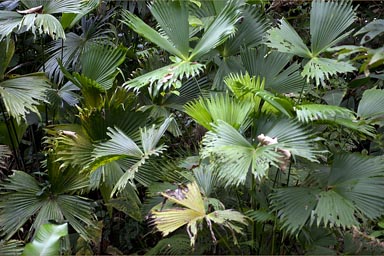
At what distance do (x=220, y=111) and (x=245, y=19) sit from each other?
25.1 inches

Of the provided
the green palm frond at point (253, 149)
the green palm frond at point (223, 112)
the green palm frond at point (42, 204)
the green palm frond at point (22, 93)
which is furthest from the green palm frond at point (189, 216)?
the green palm frond at point (22, 93)

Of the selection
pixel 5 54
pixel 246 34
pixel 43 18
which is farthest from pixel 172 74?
pixel 5 54

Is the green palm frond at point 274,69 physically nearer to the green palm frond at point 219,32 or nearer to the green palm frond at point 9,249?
the green palm frond at point 219,32

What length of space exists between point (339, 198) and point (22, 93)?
1279 millimetres

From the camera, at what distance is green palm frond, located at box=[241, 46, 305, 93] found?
1.97 meters

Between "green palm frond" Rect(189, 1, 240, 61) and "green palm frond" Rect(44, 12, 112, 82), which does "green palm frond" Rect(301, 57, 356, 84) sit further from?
"green palm frond" Rect(44, 12, 112, 82)

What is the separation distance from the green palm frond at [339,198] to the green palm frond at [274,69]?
0.39 m

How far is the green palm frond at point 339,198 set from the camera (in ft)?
5.05

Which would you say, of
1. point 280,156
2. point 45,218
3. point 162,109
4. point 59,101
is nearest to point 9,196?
point 45,218

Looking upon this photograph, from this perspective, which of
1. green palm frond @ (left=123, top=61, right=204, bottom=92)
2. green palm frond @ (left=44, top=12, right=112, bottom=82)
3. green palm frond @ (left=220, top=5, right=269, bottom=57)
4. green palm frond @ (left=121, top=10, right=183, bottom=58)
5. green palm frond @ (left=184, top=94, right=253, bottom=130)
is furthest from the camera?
green palm frond @ (left=44, top=12, right=112, bottom=82)

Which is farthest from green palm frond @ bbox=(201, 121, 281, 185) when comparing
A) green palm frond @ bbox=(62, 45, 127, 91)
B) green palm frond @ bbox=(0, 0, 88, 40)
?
green palm frond @ bbox=(0, 0, 88, 40)

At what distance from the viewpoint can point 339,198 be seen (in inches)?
62.4

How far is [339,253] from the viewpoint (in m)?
1.78

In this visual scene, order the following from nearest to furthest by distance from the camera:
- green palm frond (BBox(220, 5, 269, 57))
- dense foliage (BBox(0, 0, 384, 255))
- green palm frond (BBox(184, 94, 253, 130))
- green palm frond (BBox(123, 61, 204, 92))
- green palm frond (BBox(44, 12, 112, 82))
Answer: dense foliage (BBox(0, 0, 384, 255)) < green palm frond (BBox(184, 94, 253, 130)) < green palm frond (BBox(123, 61, 204, 92)) < green palm frond (BBox(220, 5, 269, 57)) < green palm frond (BBox(44, 12, 112, 82))
